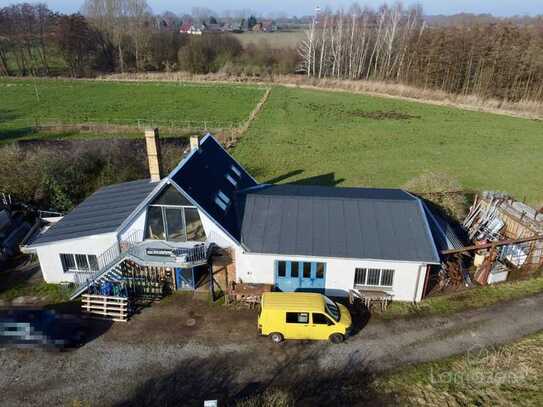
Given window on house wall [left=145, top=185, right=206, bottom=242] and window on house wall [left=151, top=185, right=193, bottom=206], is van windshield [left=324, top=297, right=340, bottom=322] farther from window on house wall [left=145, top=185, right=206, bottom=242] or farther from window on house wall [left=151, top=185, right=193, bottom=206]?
window on house wall [left=151, top=185, right=193, bottom=206]

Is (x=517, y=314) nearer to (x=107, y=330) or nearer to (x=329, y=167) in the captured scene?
(x=107, y=330)

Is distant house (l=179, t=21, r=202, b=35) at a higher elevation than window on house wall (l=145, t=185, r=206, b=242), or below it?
higher

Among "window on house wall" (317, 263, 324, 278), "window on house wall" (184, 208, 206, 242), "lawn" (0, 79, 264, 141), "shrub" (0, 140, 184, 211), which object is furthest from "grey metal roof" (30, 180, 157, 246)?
"lawn" (0, 79, 264, 141)

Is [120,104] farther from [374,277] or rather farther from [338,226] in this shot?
[374,277]

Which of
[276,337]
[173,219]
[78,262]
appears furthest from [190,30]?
[276,337]

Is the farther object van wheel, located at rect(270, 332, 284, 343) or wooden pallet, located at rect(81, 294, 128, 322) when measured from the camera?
wooden pallet, located at rect(81, 294, 128, 322)

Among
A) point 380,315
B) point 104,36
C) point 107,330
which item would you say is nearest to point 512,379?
point 380,315

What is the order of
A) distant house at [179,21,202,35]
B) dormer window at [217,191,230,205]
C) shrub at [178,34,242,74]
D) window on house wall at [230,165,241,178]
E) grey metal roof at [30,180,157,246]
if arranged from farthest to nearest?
distant house at [179,21,202,35]
shrub at [178,34,242,74]
window on house wall at [230,165,241,178]
dormer window at [217,191,230,205]
grey metal roof at [30,180,157,246]
